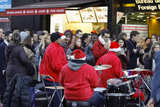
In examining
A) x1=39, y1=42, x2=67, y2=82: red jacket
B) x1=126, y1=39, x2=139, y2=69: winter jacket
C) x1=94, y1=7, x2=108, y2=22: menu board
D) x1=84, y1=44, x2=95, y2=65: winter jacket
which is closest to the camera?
x1=39, y1=42, x2=67, y2=82: red jacket

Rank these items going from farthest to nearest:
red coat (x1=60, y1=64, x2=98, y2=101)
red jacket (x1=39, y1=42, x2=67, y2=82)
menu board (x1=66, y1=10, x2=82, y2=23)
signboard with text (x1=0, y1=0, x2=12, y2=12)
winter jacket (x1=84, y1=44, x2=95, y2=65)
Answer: signboard with text (x1=0, y1=0, x2=12, y2=12) < menu board (x1=66, y1=10, x2=82, y2=23) < winter jacket (x1=84, y1=44, x2=95, y2=65) < red jacket (x1=39, y1=42, x2=67, y2=82) < red coat (x1=60, y1=64, x2=98, y2=101)

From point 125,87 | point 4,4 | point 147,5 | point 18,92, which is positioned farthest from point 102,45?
point 4,4

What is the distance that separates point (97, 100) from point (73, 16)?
11638 mm

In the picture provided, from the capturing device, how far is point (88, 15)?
19062 millimetres

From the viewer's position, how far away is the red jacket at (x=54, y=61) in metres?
9.62

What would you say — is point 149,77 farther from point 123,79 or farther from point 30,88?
point 30,88

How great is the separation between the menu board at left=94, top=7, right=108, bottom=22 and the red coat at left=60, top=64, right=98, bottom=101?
11.1m

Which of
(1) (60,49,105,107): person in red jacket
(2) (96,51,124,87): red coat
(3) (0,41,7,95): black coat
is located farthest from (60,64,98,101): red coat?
(3) (0,41,7,95): black coat

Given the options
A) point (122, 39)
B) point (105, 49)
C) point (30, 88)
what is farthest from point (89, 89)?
point (122, 39)

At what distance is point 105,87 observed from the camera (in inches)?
372

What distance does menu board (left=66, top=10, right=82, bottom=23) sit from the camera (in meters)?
19.4

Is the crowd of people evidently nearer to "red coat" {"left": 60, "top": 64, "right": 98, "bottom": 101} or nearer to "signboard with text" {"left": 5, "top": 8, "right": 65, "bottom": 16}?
"red coat" {"left": 60, "top": 64, "right": 98, "bottom": 101}

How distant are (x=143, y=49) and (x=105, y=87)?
440 centimetres

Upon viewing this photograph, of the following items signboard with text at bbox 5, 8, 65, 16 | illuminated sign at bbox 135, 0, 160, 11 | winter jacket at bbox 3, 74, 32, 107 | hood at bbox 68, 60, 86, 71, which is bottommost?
winter jacket at bbox 3, 74, 32, 107
